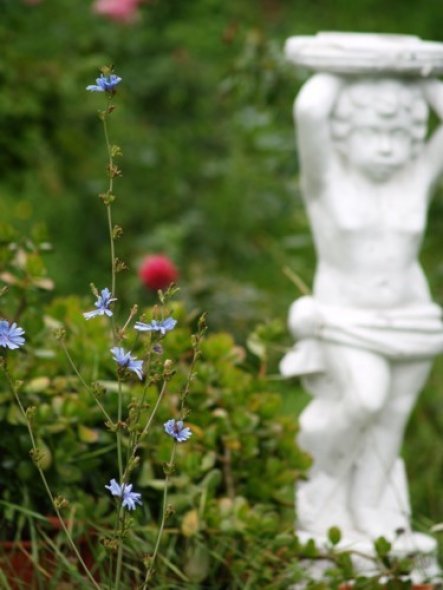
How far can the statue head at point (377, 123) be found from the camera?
3.66 meters

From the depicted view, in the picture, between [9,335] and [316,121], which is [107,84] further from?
[316,121]

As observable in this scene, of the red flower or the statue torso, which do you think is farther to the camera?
the red flower

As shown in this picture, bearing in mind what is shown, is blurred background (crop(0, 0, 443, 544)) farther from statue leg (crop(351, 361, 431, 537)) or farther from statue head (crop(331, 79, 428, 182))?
statue head (crop(331, 79, 428, 182))

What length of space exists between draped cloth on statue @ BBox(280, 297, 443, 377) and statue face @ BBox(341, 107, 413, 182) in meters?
0.36

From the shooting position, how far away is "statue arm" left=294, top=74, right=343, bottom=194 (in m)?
3.64

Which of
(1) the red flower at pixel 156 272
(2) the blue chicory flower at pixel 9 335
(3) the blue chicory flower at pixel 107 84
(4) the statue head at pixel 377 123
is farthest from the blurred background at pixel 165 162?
(2) the blue chicory flower at pixel 9 335

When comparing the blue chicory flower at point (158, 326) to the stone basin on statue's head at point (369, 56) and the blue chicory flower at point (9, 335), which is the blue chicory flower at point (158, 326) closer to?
the blue chicory flower at point (9, 335)

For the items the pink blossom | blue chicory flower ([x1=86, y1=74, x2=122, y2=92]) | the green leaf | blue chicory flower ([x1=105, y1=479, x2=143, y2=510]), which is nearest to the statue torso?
the green leaf

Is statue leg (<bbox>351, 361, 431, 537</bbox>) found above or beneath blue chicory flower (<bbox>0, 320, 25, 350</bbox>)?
above

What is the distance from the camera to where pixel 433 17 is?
8.22m

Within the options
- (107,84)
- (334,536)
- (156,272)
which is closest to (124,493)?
(107,84)

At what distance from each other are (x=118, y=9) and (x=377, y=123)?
2843 mm

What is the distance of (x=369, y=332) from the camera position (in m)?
3.65

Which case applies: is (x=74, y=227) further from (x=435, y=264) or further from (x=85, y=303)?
(x=85, y=303)
